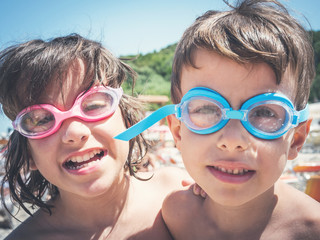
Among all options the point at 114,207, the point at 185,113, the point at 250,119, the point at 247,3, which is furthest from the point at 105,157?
the point at 247,3

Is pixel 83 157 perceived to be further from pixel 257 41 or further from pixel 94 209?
pixel 257 41

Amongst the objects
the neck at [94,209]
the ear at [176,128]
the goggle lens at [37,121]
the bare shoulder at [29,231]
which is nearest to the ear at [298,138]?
the ear at [176,128]

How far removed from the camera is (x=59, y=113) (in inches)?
79.8

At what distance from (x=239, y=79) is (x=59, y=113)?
134 cm

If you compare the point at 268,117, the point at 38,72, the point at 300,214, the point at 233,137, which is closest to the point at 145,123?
the point at 233,137

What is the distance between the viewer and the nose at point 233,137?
58.7 inches

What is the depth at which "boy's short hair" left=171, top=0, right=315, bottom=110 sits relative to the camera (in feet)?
5.02

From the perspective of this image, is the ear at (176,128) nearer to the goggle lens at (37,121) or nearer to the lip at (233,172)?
the lip at (233,172)

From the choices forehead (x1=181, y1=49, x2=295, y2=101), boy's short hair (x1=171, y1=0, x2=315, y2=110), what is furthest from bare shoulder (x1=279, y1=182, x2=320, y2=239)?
forehead (x1=181, y1=49, x2=295, y2=101)

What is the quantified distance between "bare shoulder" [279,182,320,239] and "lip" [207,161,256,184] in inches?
22.9

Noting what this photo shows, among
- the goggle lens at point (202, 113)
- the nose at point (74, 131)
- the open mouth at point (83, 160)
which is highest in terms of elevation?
the goggle lens at point (202, 113)

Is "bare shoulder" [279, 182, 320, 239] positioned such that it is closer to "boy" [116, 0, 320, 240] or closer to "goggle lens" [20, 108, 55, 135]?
"boy" [116, 0, 320, 240]

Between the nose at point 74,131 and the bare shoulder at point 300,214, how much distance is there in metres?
1.56

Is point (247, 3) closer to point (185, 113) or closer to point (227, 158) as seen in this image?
point (185, 113)
